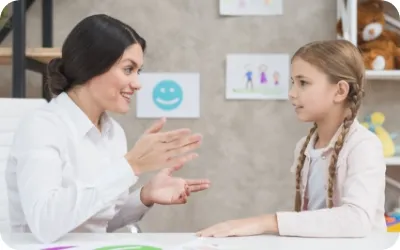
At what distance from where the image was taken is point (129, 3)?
143cm

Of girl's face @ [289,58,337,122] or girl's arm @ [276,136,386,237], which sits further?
girl's face @ [289,58,337,122]

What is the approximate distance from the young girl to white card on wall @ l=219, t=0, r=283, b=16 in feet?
1.78

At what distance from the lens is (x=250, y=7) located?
4.59ft

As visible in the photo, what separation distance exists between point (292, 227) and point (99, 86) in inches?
13.4

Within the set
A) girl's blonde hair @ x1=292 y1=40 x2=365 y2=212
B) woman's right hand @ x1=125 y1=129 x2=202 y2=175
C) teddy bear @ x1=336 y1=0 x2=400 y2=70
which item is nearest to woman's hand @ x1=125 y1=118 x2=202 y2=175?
woman's right hand @ x1=125 y1=129 x2=202 y2=175

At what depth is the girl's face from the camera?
864 millimetres

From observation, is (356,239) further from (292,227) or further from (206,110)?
(206,110)

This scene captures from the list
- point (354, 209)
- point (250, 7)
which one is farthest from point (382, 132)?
point (354, 209)

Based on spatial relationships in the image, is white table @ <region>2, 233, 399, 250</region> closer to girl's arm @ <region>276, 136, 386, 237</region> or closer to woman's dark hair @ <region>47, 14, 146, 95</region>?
girl's arm @ <region>276, 136, 386, 237</region>

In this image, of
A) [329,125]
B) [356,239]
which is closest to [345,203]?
[356,239]

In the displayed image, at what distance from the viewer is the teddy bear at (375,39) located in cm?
136

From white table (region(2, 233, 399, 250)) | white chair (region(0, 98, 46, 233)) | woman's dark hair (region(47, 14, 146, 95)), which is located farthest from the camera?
white chair (region(0, 98, 46, 233))

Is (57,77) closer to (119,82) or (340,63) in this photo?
(119,82)

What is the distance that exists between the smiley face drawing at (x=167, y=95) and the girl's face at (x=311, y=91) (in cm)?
59
